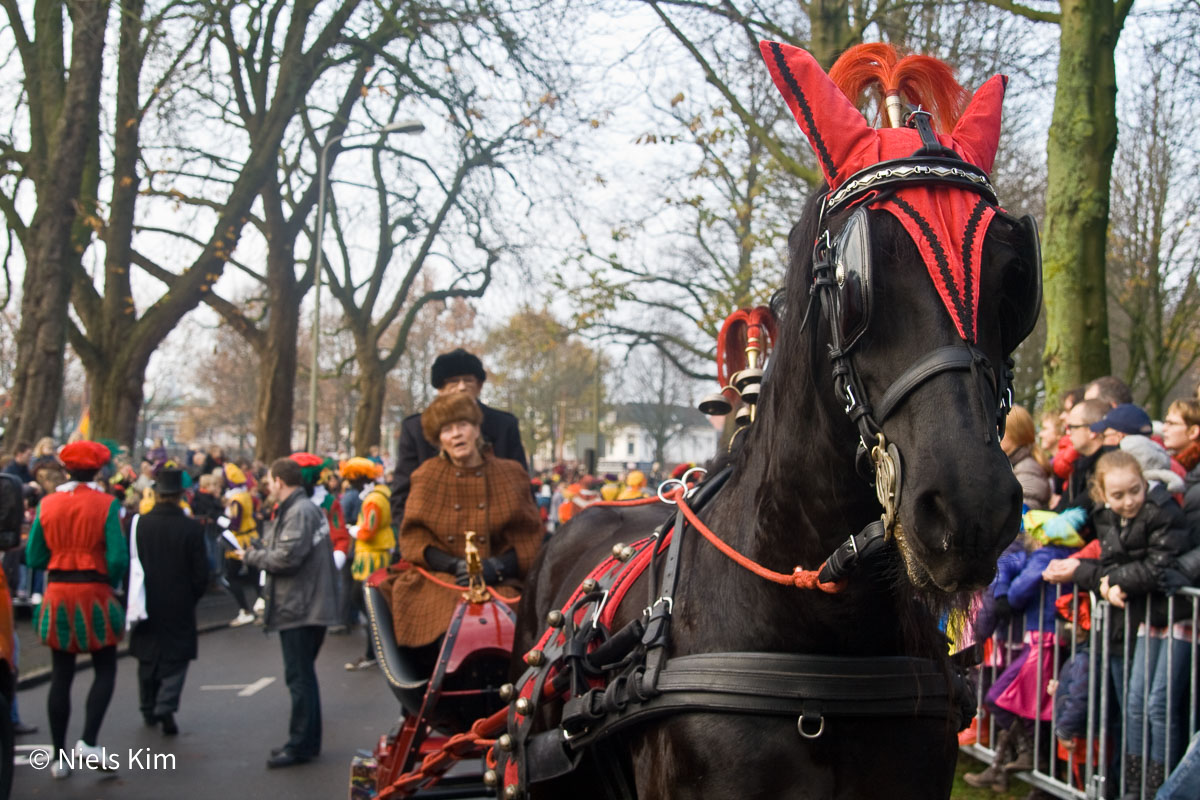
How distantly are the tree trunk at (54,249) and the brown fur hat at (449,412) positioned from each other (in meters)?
9.59

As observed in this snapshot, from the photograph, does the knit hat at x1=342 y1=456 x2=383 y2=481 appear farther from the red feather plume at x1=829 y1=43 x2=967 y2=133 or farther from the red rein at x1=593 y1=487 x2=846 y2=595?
the red feather plume at x1=829 y1=43 x2=967 y2=133

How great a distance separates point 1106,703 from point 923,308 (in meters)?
3.77

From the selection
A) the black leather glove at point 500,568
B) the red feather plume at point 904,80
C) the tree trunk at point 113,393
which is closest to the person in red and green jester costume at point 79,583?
the black leather glove at point 500,568

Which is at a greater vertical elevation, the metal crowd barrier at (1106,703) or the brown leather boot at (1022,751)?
the metal crowd barrier at (1106,703)

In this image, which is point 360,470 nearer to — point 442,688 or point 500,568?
point 500,568

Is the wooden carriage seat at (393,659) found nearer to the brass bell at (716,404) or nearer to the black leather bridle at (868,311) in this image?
the brass bell at (716,404)

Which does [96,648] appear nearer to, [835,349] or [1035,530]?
[1035,530]

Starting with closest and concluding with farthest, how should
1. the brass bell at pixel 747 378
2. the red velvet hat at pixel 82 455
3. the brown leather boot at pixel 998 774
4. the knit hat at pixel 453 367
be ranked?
the brass bell at pixel 747 378 → the knit hat at pixel 453 367 → the brown leather boot at pixel 998 774 → the red velvet hat at pixel 82 455

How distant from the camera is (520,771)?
2.94 meters

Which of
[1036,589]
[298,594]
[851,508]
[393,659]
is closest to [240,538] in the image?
[298,594]

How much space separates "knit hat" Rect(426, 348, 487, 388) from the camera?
5434 mm

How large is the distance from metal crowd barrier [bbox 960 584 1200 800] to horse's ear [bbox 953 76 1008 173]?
9.33 ft

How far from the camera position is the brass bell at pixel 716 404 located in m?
3.27

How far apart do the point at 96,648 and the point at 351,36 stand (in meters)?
11.5
